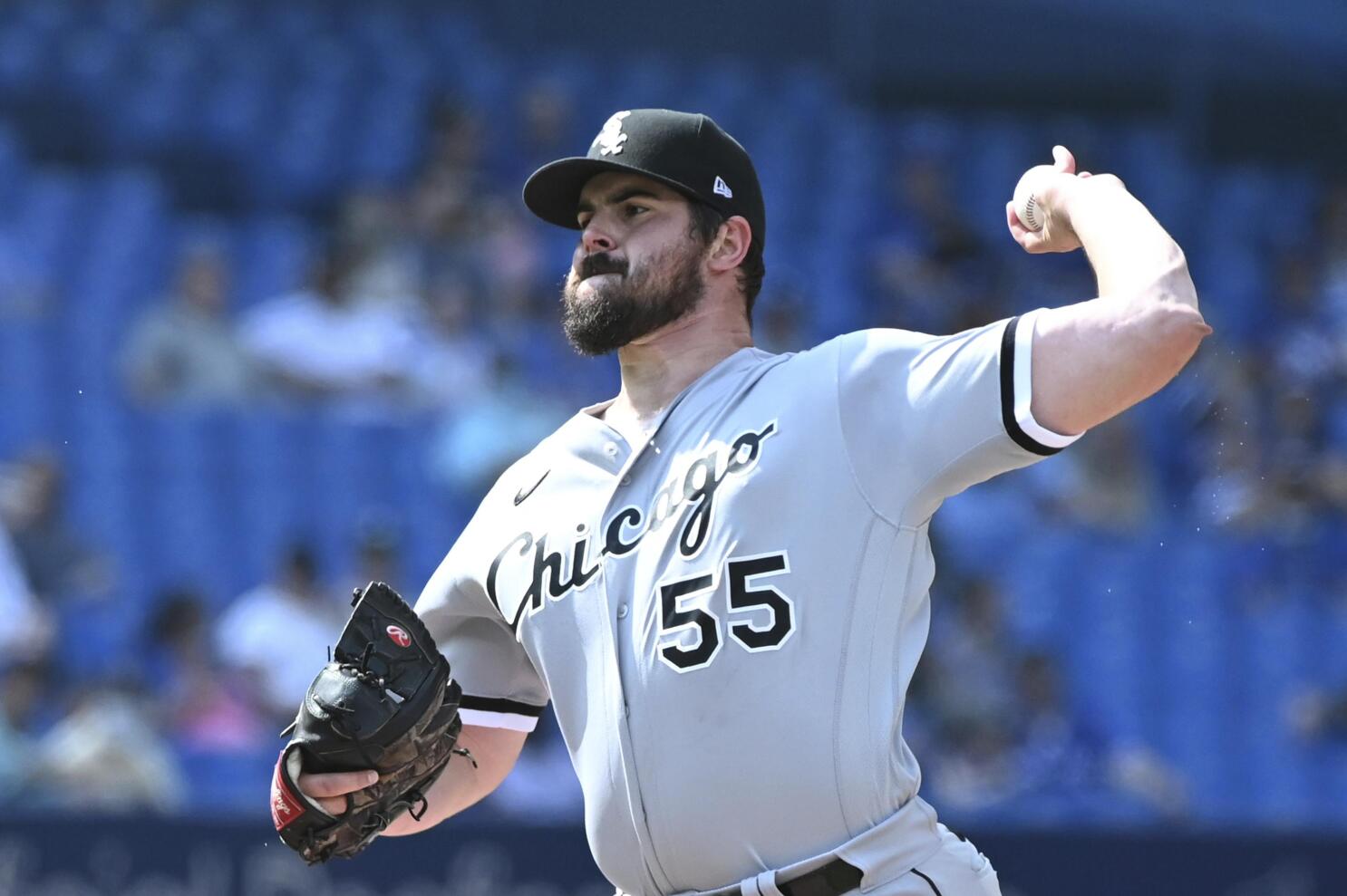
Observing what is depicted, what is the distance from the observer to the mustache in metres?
3.49

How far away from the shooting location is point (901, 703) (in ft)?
10.4

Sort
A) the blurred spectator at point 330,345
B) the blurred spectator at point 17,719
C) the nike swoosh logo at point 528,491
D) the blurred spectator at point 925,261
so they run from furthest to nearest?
the blurred spectator at point 925,261 < the blurred spectator at point 330,345 < the blurred spectator at point 17,719 < the nike swoosh logo at point 528,491

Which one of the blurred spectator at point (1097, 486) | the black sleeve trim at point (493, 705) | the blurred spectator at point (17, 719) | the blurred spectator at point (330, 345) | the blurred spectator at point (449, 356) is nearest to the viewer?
the black sleeve trim at point (493, 705)

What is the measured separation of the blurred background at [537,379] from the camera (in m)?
7.64

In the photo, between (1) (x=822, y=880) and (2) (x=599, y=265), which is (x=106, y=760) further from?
(1) (x=822, y=880)

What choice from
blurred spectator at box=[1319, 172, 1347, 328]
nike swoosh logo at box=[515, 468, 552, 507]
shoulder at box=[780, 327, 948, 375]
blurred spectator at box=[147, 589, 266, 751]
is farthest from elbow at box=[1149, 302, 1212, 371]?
blurred spectator at box=[1319, 172, 1347, 328]

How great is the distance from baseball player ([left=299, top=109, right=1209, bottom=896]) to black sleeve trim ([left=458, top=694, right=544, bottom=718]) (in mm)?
308

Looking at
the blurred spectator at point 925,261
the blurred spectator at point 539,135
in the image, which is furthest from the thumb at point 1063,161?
the blurred spectator at point 539,135

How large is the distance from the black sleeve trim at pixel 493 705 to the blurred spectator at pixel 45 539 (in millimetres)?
4847

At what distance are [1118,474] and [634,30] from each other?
15.0ft

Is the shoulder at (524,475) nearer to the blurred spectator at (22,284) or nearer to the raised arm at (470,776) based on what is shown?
the raised arm at (470,776)

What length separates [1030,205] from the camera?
3.23 metres

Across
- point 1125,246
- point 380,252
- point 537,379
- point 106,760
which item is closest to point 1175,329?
point 1125,246

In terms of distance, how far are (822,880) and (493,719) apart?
87 centimetres
